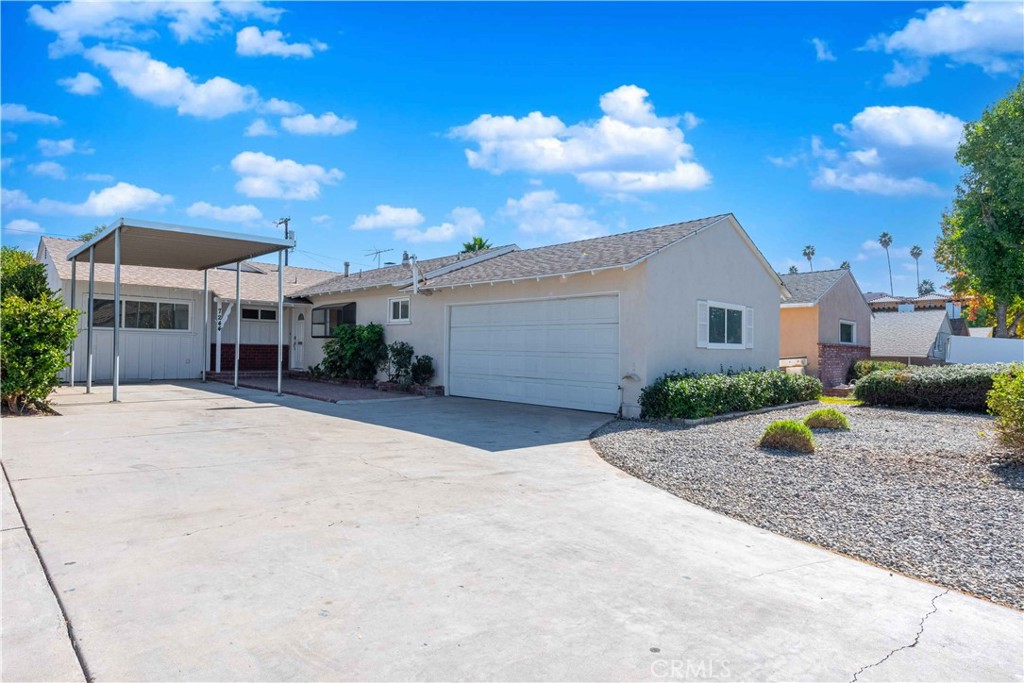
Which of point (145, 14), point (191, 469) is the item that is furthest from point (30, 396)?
point (145, 14)

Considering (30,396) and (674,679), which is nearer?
(674,679)

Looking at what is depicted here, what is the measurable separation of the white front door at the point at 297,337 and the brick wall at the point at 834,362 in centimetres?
1960

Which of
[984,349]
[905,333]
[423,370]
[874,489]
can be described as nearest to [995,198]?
[984,349]

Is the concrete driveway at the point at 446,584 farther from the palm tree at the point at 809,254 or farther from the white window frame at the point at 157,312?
the palm tree at the point at 809,254

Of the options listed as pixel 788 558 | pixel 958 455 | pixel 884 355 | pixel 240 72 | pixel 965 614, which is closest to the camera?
pixel 965 614

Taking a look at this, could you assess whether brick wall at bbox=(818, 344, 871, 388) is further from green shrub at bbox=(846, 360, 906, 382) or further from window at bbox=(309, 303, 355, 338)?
window at bbox=(309, 303, 355, 338)

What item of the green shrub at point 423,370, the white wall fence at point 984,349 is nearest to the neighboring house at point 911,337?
the white wall fence at point 984,349

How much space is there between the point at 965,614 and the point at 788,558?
112cm

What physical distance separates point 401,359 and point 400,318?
4.91 feet

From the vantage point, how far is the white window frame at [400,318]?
57.5 feet

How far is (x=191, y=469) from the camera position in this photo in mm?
6754

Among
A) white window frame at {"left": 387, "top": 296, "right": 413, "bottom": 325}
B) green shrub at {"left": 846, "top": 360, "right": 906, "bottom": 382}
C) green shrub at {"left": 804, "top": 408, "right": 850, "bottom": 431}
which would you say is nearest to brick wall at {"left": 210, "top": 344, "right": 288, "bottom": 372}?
white window frame at {"left": 387, "top": 296, "right": 413, "bottom": 325}

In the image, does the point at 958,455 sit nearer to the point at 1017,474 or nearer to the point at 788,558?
the point at 1017,474

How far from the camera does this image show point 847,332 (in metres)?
25.6
